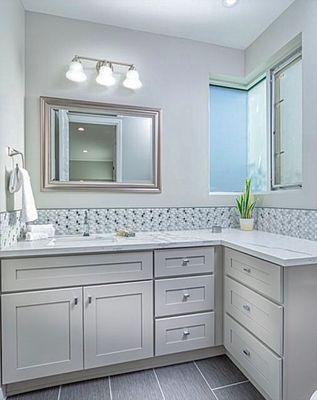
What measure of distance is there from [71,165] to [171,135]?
0.90 meters

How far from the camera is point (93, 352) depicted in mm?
1615

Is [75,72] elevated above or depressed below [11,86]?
above

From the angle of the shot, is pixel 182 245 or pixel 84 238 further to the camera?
pixel 84 238

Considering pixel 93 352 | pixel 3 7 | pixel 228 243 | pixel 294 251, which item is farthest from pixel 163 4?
pixel 93 352

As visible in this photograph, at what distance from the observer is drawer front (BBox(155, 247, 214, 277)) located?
1745 millimetres

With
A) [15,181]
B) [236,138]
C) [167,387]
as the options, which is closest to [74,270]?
[15,181]

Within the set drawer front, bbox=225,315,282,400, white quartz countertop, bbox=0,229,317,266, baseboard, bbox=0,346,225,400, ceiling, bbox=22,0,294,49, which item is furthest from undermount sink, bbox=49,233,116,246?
ceiling, bbox=22,0,294,49

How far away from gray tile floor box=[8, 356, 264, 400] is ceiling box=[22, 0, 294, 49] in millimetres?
2589

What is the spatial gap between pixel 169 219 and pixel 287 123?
4.19ft

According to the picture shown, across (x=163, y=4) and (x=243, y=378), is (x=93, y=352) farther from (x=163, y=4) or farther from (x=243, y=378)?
(x=163, y=4)

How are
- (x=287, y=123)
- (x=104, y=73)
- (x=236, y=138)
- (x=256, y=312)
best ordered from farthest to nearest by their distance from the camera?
1. (x=236, y=138)
2. (x=287, y=123)
3. (x=104, y=73)
4. (x=256, y=312)

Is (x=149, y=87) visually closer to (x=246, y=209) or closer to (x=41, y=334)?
(x=246, y=209)

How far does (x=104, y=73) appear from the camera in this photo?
2.08 m

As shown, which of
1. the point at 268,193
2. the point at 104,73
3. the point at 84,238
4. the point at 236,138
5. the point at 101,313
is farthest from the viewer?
the point at 236,138
